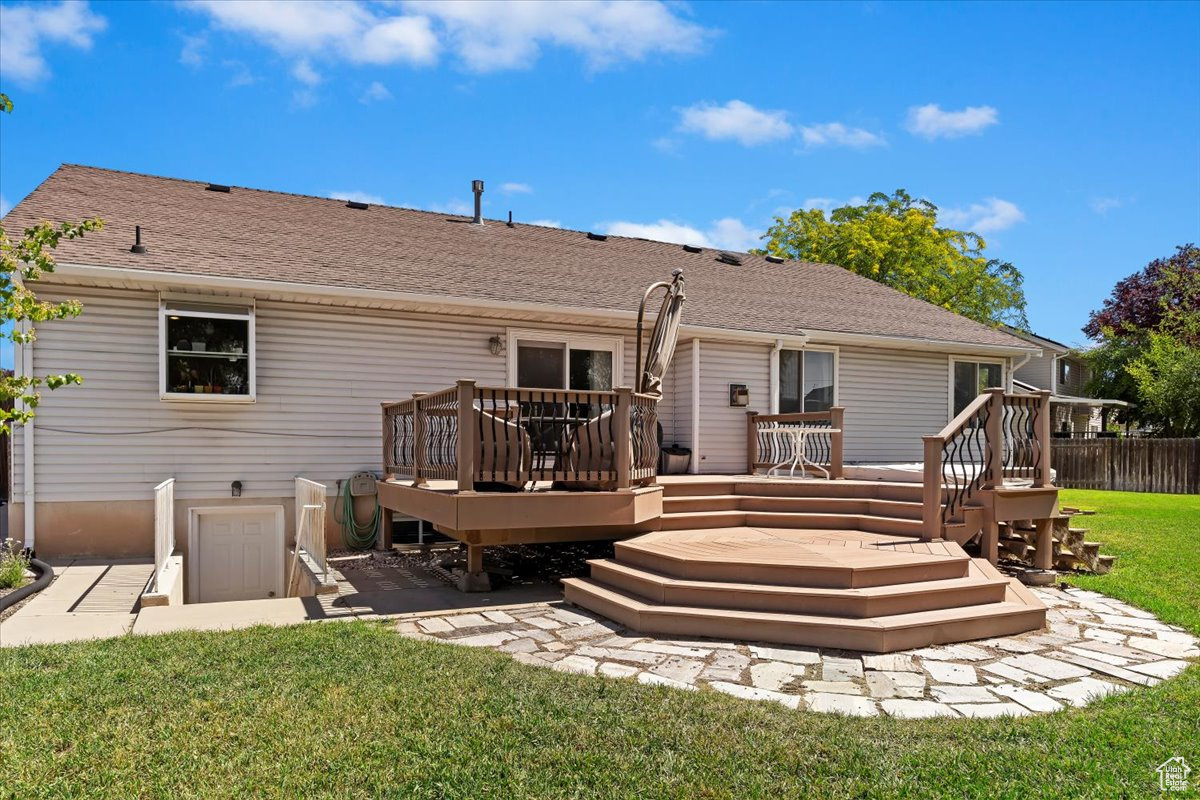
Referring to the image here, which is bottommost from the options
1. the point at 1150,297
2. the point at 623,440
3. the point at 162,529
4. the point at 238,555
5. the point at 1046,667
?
the point at 238,555

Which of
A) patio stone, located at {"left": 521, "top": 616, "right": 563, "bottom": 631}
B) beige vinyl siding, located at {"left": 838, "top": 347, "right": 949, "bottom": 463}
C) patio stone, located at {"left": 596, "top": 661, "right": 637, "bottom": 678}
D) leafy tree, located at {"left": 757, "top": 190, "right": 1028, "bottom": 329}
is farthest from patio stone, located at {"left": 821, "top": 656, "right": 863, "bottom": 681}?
leafy tree, located at {"left": 757, "top": 190, "right": 1028, "bottom": 329}

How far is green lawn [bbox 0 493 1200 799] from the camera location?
2.95 meters

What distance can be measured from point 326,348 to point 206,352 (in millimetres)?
1399

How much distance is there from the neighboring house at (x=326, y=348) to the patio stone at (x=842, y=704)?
7062 millimetres

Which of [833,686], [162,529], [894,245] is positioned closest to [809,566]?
[833,686]

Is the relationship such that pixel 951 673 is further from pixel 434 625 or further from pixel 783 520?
pixel 783 520

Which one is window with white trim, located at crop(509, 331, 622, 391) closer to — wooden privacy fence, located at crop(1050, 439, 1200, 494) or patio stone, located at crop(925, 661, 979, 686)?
patio stone, located at crop(925, 661, 979, 686)

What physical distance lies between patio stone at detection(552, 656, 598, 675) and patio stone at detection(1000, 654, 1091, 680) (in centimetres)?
264

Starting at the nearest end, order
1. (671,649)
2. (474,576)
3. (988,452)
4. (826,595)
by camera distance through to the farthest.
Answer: (671,649) → (826,595) → (474,576) → (988,452)

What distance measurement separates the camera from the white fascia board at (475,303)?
8453 millimetres

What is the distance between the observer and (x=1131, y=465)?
1923 centimetres

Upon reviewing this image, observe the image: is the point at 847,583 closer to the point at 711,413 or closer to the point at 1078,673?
the point at 1078,673

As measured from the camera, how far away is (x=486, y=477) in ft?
21.5


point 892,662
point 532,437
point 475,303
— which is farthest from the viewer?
point 475,303
